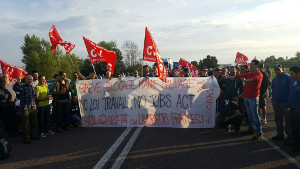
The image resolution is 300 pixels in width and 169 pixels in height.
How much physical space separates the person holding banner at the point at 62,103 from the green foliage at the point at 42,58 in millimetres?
58271

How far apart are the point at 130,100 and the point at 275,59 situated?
370ft

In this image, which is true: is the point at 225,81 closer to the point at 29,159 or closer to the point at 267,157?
the point at 267,157

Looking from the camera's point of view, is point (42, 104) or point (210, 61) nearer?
point (42, 104)

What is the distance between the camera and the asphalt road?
190 inches

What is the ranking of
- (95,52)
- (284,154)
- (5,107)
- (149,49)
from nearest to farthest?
1. (284,154)
2. (5,107)
3. (149,49)
4. (95,52)

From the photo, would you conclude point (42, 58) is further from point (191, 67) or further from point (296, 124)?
point (296, 124)

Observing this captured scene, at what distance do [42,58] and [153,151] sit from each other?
213ft

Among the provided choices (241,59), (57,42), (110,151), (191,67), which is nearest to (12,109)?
(57,42)

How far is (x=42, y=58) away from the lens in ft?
Answer: 209

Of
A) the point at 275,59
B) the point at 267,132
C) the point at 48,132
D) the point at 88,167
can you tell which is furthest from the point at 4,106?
the point at 275,59

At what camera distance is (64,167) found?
187 inches

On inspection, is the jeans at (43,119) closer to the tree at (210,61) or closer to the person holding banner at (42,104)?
the person holding banner at (42,104)

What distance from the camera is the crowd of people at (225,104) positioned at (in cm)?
617

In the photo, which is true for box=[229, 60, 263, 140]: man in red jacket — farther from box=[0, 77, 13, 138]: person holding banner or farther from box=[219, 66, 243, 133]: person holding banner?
box=[0, 77, 13, 138]: person holding banner
